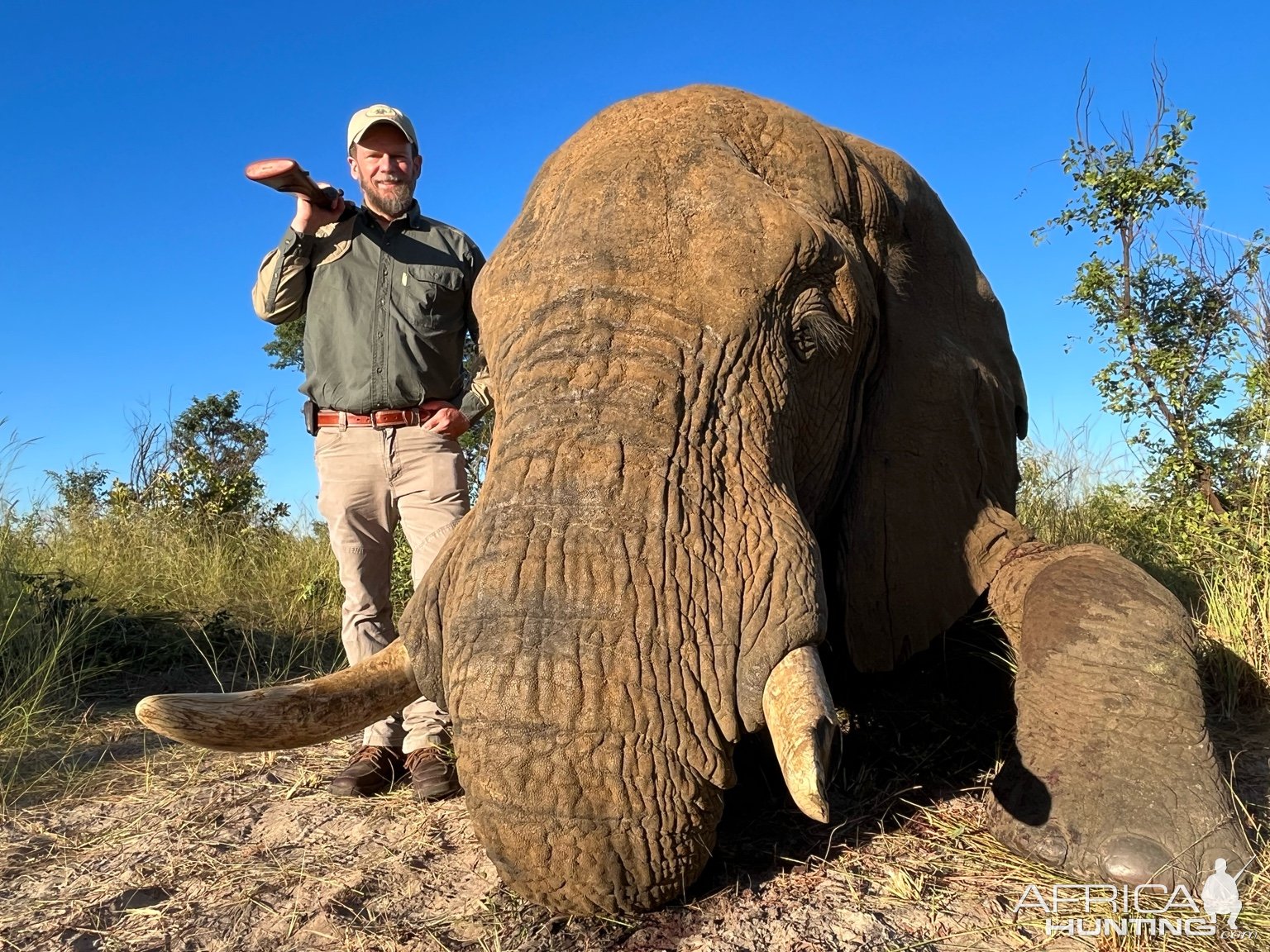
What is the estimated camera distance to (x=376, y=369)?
15.5 feet


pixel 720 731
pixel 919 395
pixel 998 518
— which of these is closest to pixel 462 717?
pixel 720 731

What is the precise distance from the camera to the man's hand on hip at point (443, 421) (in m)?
4.79

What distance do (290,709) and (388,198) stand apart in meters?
3.05

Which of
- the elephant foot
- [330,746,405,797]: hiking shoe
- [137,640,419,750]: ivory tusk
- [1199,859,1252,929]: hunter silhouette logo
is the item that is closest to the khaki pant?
[330,746,405,797]: hiking shoe

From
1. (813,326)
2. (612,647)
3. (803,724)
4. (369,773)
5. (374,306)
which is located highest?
(374,306)

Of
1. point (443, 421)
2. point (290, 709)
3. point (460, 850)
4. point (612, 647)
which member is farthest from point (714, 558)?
point (443, 421)

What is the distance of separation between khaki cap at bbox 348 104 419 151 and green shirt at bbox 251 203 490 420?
1.16 ft

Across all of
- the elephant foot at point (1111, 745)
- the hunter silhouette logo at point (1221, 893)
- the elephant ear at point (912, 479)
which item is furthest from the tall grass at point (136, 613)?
the hunter silhouette logo at point (1221, 893)

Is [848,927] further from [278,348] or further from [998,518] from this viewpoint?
[278,348]

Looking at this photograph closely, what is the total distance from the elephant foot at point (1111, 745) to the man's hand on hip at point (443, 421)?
2727 mm

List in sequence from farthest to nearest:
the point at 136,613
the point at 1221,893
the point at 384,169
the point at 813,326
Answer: the point at 136,613 < the point at 384,169 < the point at 813,326 < the point at 1221,893

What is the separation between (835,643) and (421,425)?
88.8 inches

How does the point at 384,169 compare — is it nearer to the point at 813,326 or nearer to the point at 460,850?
the point at 813,326

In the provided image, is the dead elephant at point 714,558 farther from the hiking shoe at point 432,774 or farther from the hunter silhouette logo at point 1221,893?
the hiking shoe at point 432,774
